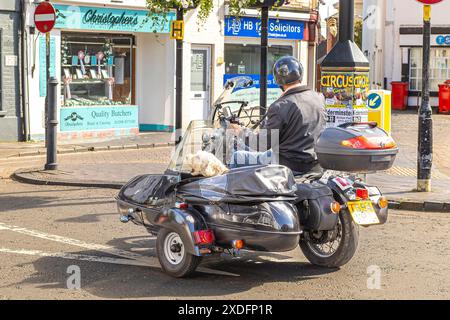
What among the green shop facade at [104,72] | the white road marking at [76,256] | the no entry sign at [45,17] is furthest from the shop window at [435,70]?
the white road marking at [76,256]

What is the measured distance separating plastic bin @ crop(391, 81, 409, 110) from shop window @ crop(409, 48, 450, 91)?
977 mm

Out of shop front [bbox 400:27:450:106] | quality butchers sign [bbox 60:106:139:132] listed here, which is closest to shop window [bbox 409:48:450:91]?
shop front [bbox 400:27:450:106]

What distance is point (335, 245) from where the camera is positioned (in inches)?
280

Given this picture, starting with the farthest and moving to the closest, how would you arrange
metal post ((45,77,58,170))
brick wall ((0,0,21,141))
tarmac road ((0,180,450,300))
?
brick wall ((0,0,21,141))
metal post ((45,77,58,170))
tarmac road ((0,180,450,300))

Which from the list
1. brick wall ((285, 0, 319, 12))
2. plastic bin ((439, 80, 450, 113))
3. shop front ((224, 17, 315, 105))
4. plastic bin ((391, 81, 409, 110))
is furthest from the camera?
plastic bin ((391, 81, 409, 110))

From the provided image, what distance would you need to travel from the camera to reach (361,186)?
22.9 ft

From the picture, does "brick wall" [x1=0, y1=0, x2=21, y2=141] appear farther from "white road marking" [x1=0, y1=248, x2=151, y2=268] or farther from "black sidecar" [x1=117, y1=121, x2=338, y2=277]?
"black sidecar" [x1=117, y1=121, x2=338, y2=277]

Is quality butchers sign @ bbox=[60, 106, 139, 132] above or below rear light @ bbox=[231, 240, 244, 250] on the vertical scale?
above

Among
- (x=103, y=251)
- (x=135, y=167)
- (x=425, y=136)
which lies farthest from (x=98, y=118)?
(x=103, y=251)

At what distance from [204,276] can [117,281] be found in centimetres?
75

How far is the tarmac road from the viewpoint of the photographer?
20.6 feet

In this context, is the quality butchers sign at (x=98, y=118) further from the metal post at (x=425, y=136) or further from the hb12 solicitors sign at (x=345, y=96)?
the metal post at (x=425, y=136)

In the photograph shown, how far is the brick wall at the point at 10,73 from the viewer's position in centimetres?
1788

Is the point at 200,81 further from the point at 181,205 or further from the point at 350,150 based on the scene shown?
the point at 181,205
